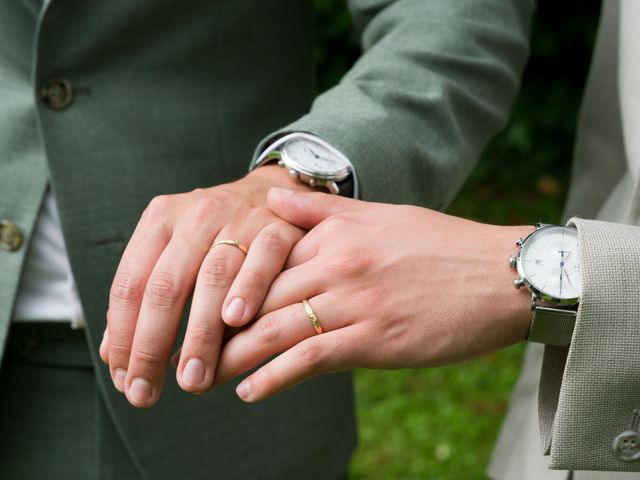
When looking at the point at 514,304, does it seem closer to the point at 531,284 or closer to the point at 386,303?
the point at 531,284

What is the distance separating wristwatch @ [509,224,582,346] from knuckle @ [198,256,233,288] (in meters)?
0.37

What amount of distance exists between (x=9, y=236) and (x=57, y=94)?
0.26 metres

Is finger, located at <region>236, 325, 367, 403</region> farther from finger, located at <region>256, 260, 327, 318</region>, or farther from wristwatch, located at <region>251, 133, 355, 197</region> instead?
wristwatch, located at <region>251, 133, 355, 197</region>

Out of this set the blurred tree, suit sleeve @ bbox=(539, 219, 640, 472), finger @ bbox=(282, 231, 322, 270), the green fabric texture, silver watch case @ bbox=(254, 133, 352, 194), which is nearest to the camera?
suit sleeve @ bbox=(539, 219, 640, 472)

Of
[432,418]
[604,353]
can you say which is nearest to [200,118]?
[604,353]

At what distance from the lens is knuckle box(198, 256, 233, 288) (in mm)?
1076

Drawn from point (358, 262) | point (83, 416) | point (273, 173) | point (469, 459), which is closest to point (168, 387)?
point (83, 416)

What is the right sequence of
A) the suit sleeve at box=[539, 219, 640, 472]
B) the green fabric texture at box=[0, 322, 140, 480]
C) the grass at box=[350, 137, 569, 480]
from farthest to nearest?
the grass at box=[350, 137, 569, 480] → the green fabric texture at box=[0, 322, 140, 480] → the suit sleeve at box=[539, 219, 640, 472]

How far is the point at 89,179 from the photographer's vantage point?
1426 mm

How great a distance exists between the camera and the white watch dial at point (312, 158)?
4.00 feet

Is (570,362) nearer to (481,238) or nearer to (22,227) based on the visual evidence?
(481,238)

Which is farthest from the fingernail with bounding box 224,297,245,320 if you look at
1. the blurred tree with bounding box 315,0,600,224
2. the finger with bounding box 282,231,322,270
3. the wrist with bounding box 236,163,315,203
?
the blurred tree with bounding box 315,0,600,224

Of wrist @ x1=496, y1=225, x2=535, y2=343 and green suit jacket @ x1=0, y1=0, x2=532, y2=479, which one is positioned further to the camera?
green suit jacket @ x1=0, y1=0, x2=532, y2=479

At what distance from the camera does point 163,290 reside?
3.57 feet
